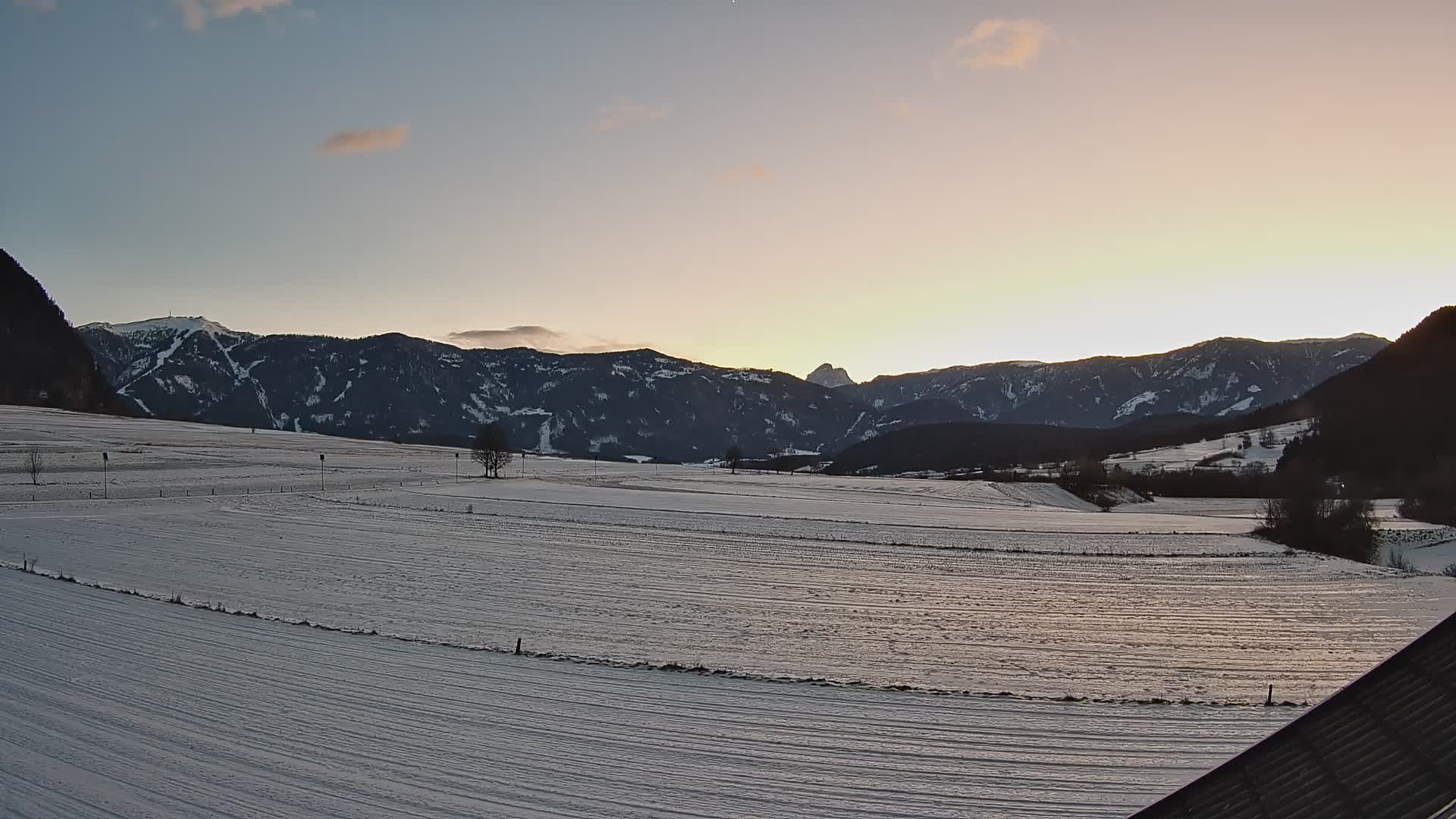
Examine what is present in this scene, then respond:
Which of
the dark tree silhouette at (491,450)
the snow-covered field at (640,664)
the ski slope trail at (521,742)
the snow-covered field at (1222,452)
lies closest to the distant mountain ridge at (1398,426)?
the snow-covered field at (1222,452)

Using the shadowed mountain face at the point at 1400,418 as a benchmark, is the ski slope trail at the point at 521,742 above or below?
below

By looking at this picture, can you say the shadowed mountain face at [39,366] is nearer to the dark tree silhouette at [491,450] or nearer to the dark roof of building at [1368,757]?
the dark tree silhouette at [491,450]

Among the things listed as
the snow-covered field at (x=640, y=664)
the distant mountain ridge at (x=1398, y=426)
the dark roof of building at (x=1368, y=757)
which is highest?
the distant mountain ridge at (x=1398, y=426)

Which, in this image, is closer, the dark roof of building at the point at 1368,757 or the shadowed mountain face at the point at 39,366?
the dark roof of building at the point at 1368,757

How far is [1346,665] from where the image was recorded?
23234mm

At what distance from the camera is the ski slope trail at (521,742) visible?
529 inches

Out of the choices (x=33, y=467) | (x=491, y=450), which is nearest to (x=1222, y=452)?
(x=491, y=450)

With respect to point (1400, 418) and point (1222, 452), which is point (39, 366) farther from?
point (1400, 418)

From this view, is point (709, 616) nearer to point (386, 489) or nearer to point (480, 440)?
point (386, 489)

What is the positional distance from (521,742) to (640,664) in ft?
18.7

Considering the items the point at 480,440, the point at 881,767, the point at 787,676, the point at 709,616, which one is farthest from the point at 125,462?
the point at 881,767

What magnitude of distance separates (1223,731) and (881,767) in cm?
760

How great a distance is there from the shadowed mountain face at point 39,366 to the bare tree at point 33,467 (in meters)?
92.2

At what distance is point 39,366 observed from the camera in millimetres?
177125
